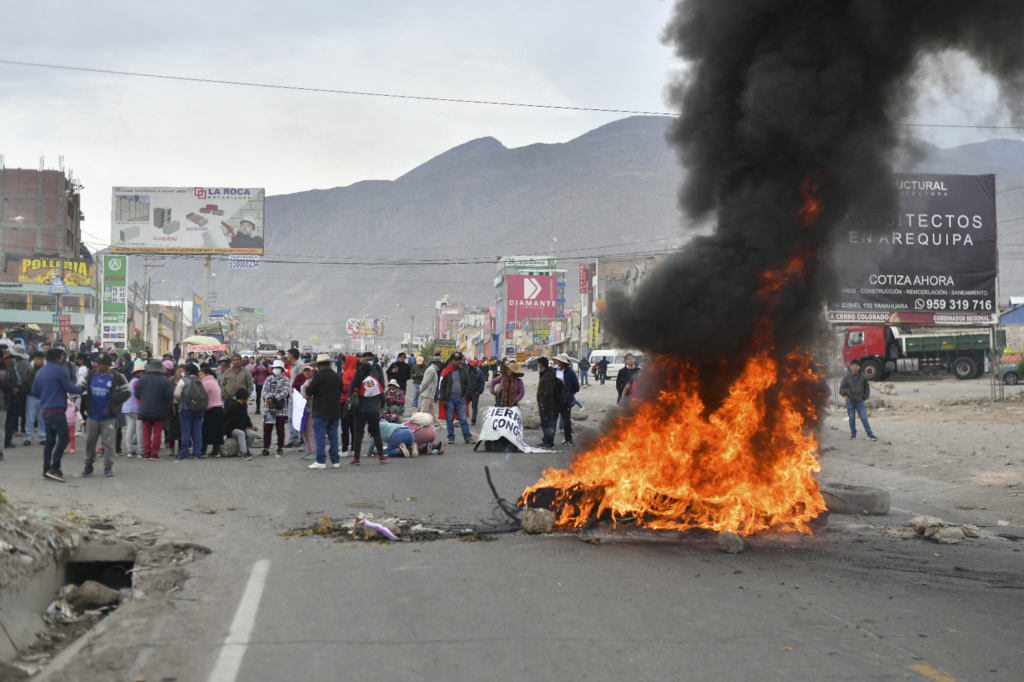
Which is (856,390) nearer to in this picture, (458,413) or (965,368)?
(458,413)

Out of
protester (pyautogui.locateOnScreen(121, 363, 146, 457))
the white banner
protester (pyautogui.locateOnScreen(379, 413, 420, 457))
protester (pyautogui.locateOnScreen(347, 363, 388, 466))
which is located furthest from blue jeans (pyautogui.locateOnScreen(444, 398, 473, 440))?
protester (pyautogui.locateOnScreen(121, 363, 146, 457))

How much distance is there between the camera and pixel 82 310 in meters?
66.0

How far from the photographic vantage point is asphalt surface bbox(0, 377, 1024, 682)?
435cm

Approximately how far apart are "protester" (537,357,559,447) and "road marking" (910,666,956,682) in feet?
35.5

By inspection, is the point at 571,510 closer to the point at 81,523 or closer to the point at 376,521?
the point at 376,521

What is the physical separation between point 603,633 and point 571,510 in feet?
10.4

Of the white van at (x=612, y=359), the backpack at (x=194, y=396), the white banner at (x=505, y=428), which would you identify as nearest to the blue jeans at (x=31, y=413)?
the backpack at (x=194, y=396)

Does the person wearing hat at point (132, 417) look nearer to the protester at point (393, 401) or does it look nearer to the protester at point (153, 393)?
the protester at point (153, 393)

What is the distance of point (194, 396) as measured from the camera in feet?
44.1

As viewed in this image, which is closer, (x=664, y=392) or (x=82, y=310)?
(x=664, y=392)

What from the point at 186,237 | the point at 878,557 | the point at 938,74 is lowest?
the point at 878,557

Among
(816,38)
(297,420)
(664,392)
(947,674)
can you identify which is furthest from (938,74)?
(297,420)

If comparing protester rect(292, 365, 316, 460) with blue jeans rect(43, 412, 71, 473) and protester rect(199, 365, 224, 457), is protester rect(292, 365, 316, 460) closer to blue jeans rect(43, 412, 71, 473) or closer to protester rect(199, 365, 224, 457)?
protester rect(199, 365, 224, 457)

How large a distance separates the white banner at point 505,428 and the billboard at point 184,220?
39633 mm
